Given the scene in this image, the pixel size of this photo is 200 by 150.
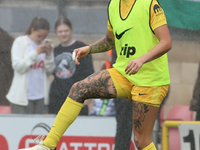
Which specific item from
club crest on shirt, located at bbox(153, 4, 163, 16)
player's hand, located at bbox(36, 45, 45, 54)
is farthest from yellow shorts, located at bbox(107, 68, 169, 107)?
player's hand, located at bbox(36, 45, 45, 54)

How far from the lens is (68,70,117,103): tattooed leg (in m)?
2.66

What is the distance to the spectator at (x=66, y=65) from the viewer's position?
14.8 ft

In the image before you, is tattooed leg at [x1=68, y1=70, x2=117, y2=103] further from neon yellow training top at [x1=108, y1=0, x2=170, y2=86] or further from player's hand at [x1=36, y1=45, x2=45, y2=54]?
player's hand at [x1=36, y1=45, x2=45, y2=54]

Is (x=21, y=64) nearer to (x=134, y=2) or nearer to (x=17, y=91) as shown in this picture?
(x=17, y=91)

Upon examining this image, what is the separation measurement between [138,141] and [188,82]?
6.62 feet

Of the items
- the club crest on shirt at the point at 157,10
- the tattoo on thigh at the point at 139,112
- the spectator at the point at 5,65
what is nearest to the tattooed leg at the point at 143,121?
the tattoo on thigh at the point at 139,112

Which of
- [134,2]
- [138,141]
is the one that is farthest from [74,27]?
[138,141]

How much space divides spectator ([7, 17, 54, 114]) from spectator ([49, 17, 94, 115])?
0.31 feet

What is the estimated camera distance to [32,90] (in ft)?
14.8

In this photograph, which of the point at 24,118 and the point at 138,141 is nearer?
the point at 138,141

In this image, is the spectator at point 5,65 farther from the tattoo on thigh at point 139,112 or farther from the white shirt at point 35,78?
the tattoo on thigh at point 139,112

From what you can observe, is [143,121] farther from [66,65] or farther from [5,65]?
[5,65]

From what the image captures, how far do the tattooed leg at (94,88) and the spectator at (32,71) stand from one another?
186 cm

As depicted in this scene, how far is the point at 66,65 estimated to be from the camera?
4.52 m
